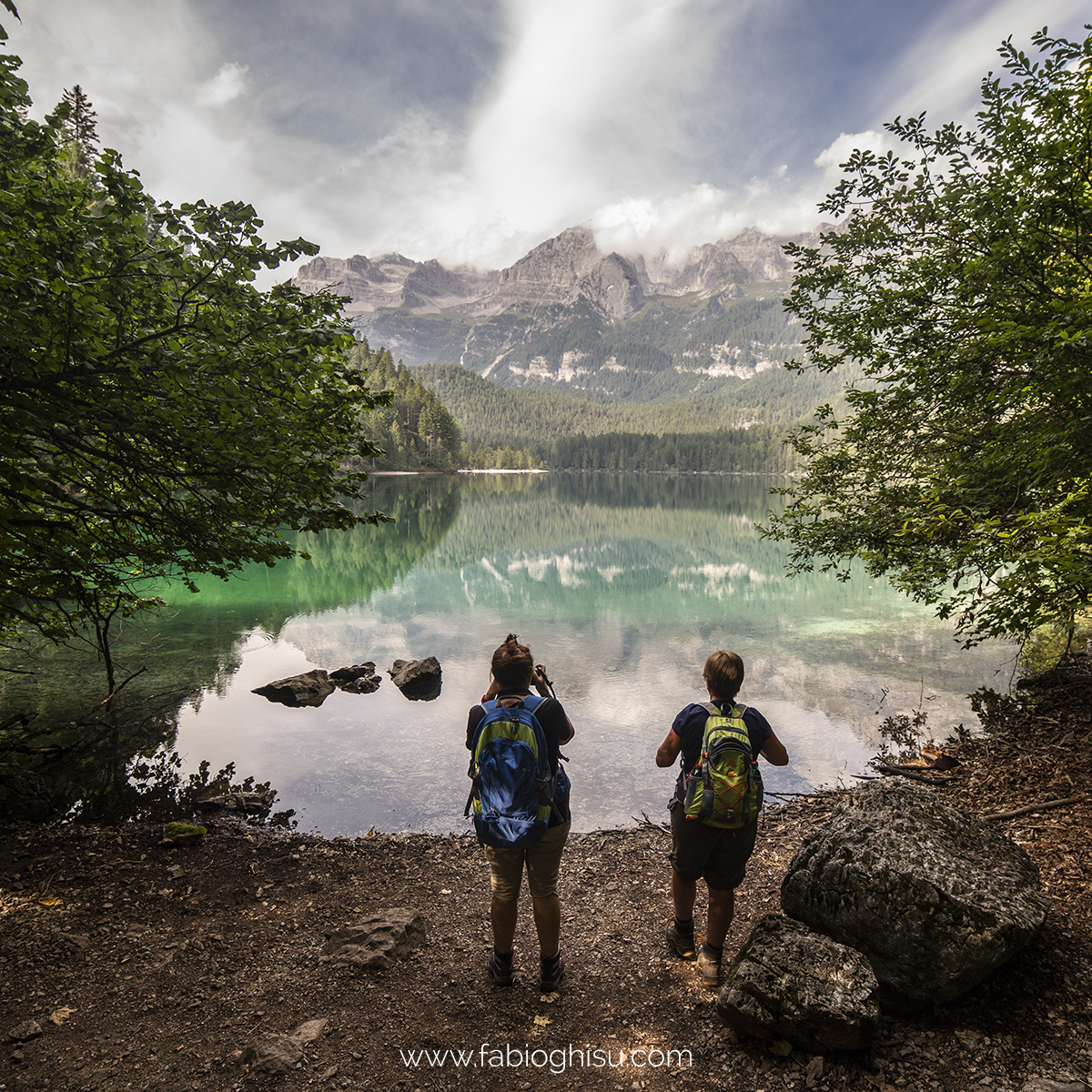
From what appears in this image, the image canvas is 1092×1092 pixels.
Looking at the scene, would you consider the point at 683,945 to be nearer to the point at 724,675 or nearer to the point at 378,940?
the point at 724,675

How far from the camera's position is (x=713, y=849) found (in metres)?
4.53

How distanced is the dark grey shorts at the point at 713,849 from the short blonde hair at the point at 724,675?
38.3 inches

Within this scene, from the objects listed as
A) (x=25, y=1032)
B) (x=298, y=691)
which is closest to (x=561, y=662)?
(x=298, y=691)

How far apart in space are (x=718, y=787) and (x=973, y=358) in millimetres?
6694

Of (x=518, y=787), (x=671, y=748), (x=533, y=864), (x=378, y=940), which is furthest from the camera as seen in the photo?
(x=378, y=940)

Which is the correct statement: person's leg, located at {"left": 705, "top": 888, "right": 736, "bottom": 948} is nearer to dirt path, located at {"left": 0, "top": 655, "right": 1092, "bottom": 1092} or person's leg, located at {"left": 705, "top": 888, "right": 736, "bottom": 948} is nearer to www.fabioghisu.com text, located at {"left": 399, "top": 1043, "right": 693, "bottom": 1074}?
dirt path, located at {"left": 0, "top": 655, "right": 1092, "bottom": 1092}

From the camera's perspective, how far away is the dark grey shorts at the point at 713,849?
175 inches

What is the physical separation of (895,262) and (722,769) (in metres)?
10.3

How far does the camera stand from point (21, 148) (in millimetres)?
4895

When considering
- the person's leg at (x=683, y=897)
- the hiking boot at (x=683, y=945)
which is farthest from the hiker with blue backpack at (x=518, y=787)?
A: the hiking boot at (x=683, y=945)

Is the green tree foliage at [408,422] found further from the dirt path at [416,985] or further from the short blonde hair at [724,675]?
the short blonde hair at [724,675]

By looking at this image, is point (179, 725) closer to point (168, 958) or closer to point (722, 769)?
point (168, 958)

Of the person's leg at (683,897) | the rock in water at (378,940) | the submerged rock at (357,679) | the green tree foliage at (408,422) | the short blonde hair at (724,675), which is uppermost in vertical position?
the green tree foliage at (408,422)

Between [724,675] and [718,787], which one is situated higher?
[724,675]
